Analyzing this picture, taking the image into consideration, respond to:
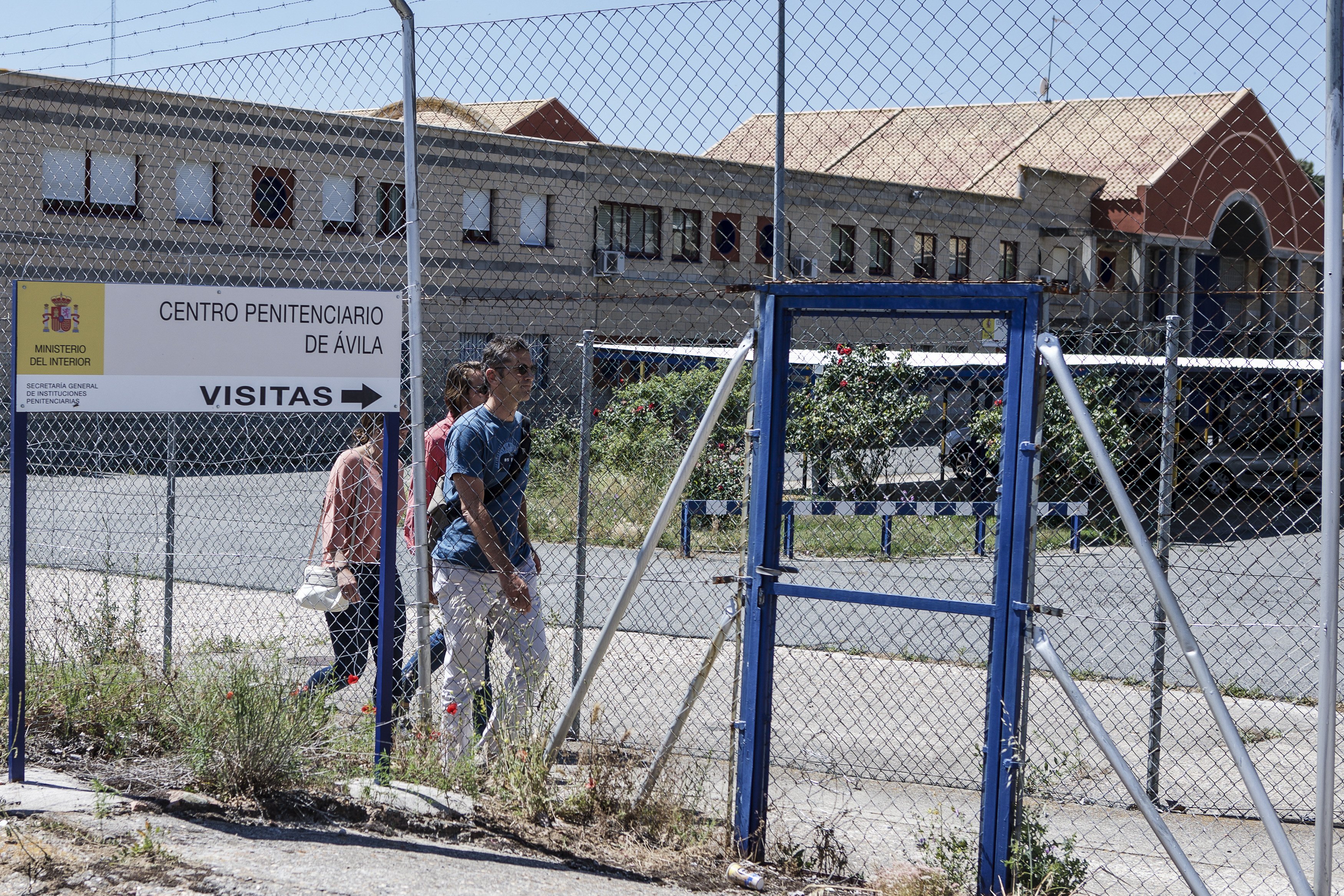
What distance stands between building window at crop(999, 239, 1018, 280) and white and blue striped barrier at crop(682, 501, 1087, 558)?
2174mm

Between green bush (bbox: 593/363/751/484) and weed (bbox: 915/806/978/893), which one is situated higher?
green bush (bbox: 593/363/751/484)

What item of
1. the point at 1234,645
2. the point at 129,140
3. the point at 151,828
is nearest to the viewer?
the point at 151,828

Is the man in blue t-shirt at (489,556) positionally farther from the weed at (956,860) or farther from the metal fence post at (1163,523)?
the metal fence post at (1163,523)

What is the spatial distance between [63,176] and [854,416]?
29.8ft

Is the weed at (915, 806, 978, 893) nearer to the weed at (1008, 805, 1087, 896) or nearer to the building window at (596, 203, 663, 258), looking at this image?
the weed at (1008, 805, 1087, 896)

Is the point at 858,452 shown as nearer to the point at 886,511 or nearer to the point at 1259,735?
the point at 886,511

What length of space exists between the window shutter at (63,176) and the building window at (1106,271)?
656 centimetres

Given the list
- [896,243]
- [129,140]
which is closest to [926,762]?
[896,243]

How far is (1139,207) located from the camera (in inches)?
326

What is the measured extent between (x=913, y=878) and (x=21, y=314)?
369 centimetres

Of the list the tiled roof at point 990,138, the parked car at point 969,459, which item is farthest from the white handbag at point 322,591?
the parked car at point 969,459

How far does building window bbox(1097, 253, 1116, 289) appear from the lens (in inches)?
185

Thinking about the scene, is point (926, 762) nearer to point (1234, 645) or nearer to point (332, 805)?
point (332, 805)

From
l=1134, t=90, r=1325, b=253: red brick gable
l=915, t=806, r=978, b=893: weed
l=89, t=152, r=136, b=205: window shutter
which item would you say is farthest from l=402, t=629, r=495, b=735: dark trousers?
l=89, t=152, r=136, b=205: window shutter
